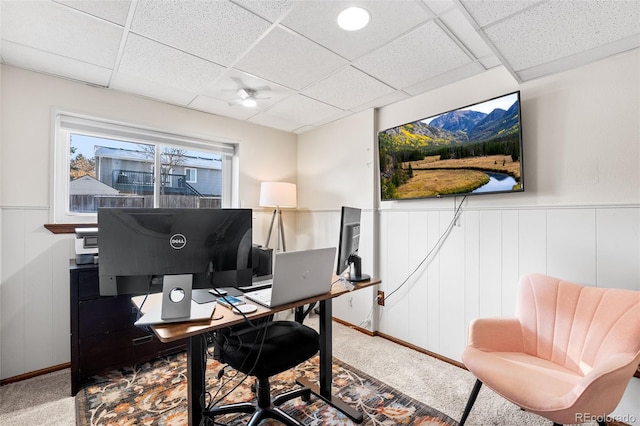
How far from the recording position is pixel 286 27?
178cm

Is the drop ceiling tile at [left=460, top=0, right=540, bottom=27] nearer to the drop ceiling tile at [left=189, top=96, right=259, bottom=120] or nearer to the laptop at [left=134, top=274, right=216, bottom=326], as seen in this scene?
the laptop at [left=134, top=274, right=216, bottom=326]

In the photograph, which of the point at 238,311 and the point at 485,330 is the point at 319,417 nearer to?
the point at 238,311

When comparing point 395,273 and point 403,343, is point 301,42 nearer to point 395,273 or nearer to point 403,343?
point 395,273

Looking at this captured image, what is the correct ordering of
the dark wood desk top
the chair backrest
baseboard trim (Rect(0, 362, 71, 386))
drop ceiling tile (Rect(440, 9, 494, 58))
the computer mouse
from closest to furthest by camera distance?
the dark wood desk top → the computer mouse → the chair backrest → drop ceiling tile (Rect(440, 9, 494, 58)) → baseboard trim (Rect(0, 362, 71, 386))

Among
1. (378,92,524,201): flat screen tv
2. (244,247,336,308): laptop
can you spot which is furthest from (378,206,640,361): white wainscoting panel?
(244,247,336,308): laptop

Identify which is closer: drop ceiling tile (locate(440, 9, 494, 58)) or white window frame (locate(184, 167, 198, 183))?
drop ceiling tile (locate(440, 9, 494, 58))

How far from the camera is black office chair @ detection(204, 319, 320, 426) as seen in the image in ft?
4.82

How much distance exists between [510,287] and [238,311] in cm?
197

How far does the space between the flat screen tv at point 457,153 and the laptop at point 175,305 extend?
205 cm

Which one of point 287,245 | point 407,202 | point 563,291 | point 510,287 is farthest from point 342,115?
point 563,291

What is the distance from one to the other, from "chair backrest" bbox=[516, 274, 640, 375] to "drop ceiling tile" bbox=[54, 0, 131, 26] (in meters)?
2.85

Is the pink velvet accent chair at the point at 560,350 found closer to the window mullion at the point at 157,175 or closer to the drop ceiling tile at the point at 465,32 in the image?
the drop ceiling tile at the point at 465,32

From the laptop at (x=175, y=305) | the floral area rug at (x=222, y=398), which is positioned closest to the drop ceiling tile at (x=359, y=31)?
the laptop at (x=175, y=305)

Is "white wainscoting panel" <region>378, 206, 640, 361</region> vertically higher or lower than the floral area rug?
higher
